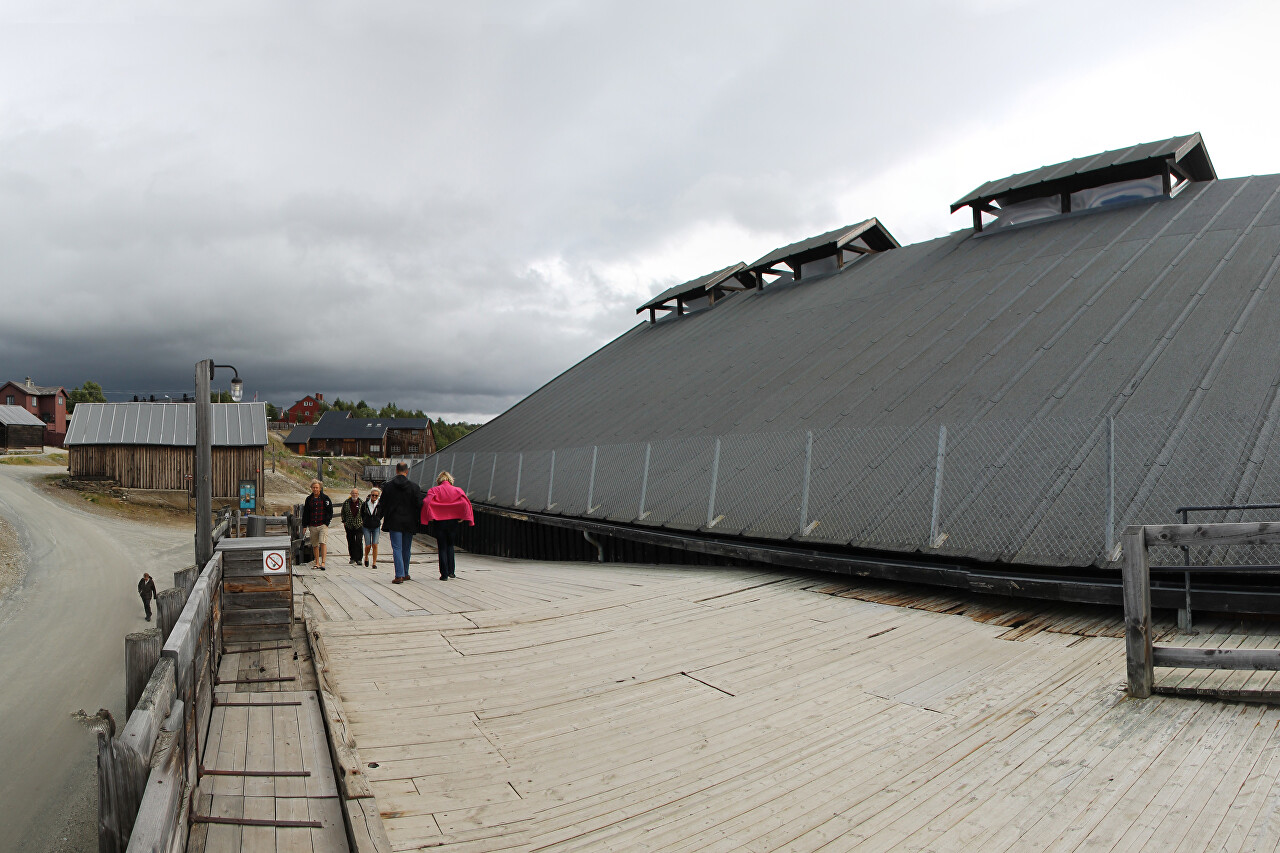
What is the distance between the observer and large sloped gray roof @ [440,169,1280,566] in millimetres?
8773

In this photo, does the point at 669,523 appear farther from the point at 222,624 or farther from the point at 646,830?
the point at 646,830

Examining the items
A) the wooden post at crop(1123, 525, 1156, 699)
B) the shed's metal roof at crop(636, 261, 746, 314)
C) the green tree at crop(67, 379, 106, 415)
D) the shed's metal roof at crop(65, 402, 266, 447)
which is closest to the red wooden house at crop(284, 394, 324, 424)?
the green tree at crop(67, 379, 106, 415)

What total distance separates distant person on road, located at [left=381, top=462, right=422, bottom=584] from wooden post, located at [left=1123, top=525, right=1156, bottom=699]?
951 centimetres

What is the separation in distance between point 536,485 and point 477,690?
1531 centimetres

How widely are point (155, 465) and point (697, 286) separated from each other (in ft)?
132

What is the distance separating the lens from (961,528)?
921 centimetres

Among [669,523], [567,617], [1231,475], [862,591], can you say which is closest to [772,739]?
[567,617]

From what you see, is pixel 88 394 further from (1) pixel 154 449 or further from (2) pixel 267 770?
(2) pixel 267 770

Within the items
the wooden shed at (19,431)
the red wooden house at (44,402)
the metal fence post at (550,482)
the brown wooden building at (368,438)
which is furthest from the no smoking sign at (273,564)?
the red wooden house at (44,402)

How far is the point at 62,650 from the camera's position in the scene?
23562mm

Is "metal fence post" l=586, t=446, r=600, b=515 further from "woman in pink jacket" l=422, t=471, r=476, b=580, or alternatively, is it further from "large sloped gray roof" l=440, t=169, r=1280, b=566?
"woman in pink jacket" l=422, t=471, r=476, b=580

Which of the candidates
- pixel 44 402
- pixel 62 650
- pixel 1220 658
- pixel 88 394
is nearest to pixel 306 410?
pixel 88 394

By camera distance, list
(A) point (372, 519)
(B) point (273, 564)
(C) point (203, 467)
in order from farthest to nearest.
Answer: (A) point (372, 519) < (C) point (203, 467) < (B) point (273, 564)

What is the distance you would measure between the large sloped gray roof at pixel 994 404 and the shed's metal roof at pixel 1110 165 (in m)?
1.08
